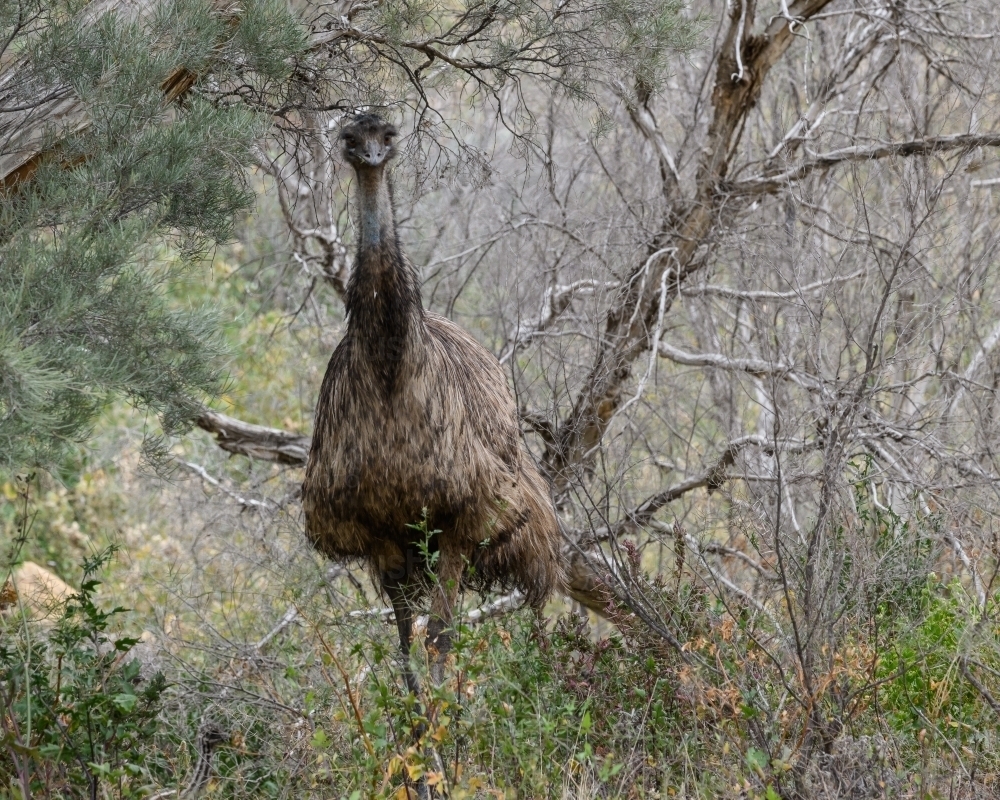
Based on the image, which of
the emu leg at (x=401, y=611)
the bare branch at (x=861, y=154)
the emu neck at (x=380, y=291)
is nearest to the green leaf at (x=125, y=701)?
the emu leg at (x=401, y=611)

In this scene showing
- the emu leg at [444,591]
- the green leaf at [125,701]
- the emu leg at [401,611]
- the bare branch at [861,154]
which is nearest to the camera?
the green leaf at [125,701]

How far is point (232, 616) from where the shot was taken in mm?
8430

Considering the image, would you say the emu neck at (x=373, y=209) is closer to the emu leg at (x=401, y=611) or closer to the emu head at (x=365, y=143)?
the emu head at (x=365, y=143)

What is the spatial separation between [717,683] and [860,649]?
1.80 feet

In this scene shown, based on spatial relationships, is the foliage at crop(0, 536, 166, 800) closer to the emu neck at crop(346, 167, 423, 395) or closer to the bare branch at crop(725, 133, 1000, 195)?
the emu neck at crop(346, 167, 423, 395)

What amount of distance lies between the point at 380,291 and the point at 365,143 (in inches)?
22.3

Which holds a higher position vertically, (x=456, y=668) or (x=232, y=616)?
(x=232, y=616)

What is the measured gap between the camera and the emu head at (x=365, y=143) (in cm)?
488

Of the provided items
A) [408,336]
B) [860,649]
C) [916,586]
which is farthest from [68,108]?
[916,586]

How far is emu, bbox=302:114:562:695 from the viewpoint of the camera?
4.96 m

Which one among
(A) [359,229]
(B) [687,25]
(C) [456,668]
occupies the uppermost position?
(B) [687,25]

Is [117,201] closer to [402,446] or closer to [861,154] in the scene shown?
[402,446]

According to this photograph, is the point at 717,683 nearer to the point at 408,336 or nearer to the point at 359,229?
the point at 408,336

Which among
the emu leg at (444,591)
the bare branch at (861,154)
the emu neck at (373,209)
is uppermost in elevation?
the bare branch at (861,154)
